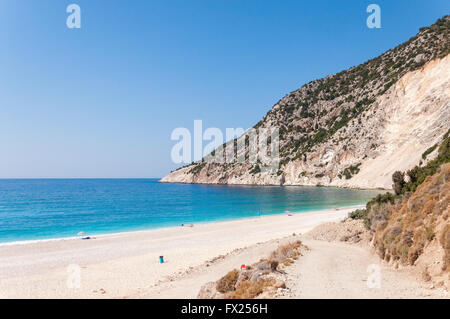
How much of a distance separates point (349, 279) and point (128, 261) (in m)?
13.6

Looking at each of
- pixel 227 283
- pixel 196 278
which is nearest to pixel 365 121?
pixel 196 278

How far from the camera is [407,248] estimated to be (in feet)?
33.5

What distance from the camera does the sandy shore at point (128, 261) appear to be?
41.5 feet

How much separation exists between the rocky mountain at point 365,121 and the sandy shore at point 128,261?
4122cm

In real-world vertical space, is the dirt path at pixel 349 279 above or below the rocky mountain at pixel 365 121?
below

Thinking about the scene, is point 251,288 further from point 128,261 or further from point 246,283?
point 128,261

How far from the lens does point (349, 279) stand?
31.0 ft

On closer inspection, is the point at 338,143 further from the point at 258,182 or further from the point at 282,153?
the point at 258,182

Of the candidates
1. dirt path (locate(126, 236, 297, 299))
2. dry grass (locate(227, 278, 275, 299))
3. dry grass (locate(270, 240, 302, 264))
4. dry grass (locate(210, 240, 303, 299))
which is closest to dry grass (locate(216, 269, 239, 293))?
dry grass (locate(210, 240, 303, 299))

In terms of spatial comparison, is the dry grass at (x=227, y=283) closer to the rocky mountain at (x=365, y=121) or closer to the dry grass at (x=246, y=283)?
the dry grass at (x=246, y=283)

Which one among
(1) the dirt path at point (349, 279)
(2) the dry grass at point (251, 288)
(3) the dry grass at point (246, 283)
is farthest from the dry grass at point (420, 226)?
(2) the dry grass at point (251, 288)

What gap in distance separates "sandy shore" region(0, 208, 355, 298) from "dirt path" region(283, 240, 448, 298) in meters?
3.64

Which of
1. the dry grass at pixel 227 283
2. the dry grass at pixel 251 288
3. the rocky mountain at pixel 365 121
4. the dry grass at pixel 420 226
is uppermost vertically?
the rocky mountain at pixel 365 121
